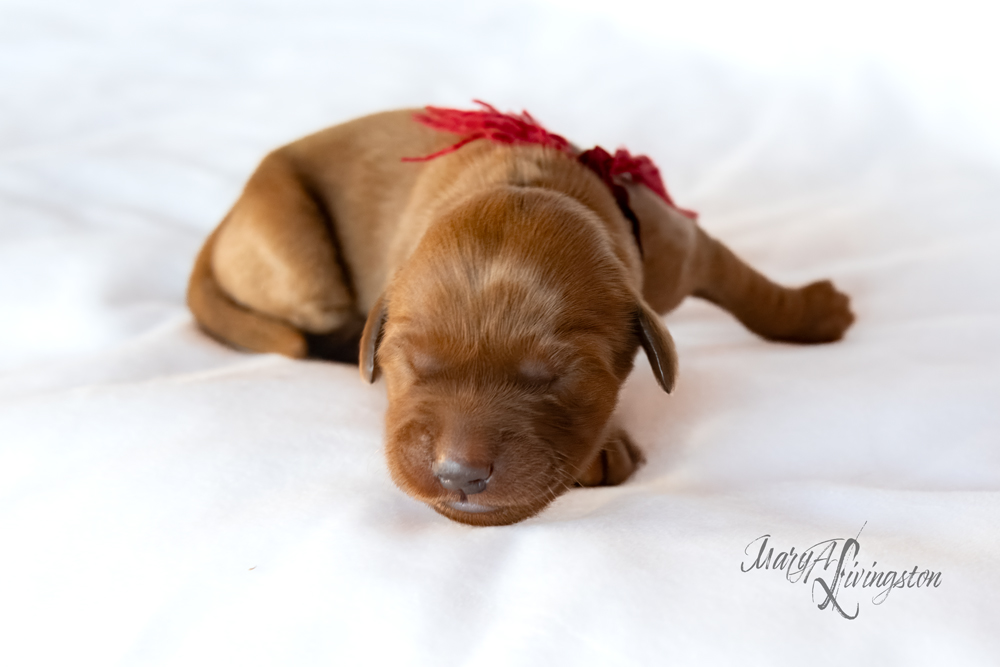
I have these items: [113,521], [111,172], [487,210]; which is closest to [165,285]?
[111,172]

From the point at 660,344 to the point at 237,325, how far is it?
4.53 ft

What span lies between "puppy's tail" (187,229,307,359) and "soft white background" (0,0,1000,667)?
0.26ft

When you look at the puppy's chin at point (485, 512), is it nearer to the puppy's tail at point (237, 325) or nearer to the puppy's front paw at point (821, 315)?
the puppy's tail at point (237, 325)

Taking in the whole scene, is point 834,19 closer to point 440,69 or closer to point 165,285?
point 440,69

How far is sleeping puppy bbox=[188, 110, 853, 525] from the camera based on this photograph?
148 cm

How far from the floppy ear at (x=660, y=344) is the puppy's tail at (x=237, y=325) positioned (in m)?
1.14

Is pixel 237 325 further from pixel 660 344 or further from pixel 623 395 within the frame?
pixel 660 344

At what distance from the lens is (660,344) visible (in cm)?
166

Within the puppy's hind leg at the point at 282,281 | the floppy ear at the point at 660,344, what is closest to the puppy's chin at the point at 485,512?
the floppy ear at the point at 660,344

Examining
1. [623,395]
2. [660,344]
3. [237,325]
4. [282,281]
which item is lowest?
[237,325]

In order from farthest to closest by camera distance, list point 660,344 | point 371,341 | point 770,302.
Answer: point 770,302
point 371,341
point 660,344

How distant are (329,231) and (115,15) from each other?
7.93ft
